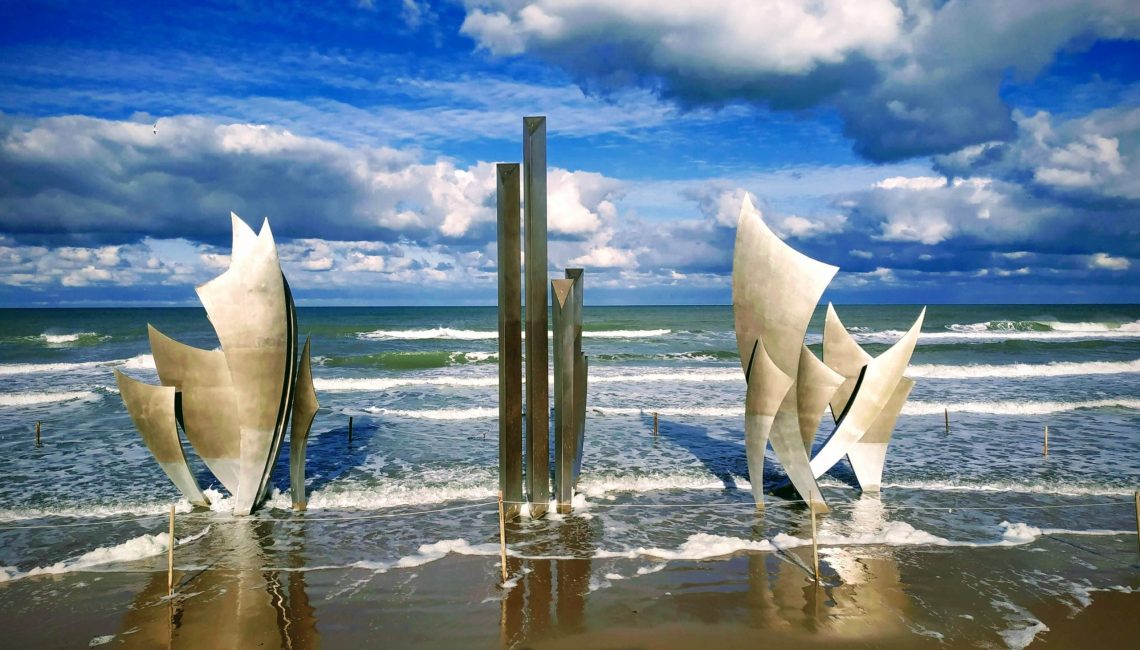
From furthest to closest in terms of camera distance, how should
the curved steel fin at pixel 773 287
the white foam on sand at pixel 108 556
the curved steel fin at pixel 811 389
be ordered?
the curved steel fin at pixel 811 389 < the curved steel fin at pixel 773 287 < the white foam on sand at pixel 108 556

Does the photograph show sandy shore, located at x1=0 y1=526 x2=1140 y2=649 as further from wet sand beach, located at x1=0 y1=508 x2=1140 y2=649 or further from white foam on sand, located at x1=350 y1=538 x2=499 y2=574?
white foam on sand, located at x1=350 y1=538 x2=499 y2=574

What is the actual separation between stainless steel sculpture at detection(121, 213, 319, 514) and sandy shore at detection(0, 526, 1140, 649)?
1.91 m

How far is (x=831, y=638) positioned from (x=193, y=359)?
9512 millimetres

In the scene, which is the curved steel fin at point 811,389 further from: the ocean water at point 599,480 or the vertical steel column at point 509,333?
the vertical steel column at point 509,333

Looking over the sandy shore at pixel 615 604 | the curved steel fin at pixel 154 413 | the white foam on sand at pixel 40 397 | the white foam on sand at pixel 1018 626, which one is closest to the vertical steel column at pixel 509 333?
the sandy shore at pixel 615 604

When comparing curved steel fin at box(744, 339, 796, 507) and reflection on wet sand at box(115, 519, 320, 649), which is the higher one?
curved steel fin at box(744, 339, 796, 507)

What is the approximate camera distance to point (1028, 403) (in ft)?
67.7

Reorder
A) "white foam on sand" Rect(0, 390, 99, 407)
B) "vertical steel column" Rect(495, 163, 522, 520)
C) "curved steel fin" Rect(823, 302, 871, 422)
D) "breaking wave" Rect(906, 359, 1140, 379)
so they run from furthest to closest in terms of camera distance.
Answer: "breaking wave" Rect(906, 359, 1140, 379), "white foam on sand" Rect(0, 390, 99, 407), "curved steel fin" Rect(823, 302, 871, 422), "vertical steel column" Rect(495, 163, 522, 520)

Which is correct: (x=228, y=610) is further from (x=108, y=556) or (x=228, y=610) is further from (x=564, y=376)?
(x=564, y=376)

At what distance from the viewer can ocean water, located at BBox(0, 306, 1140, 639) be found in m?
9.59

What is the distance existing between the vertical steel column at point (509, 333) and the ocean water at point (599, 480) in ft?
3.09

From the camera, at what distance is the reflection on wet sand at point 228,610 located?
695cm

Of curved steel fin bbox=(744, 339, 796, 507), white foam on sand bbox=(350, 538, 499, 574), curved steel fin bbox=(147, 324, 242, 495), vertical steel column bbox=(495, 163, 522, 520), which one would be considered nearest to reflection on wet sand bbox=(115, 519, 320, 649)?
white foam on sand bbox=(350, 538, 499, 574)

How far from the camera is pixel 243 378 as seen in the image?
9977mm
